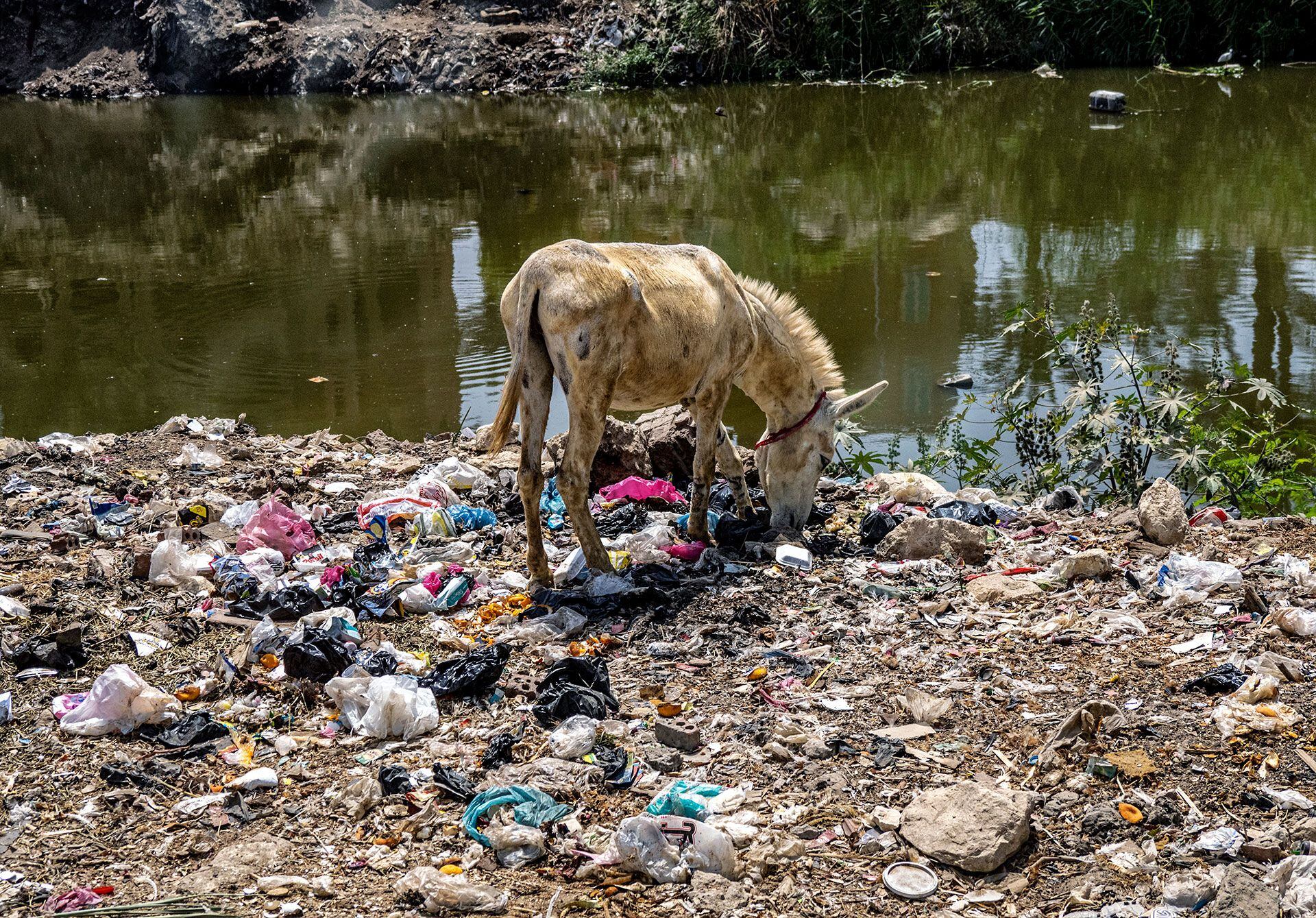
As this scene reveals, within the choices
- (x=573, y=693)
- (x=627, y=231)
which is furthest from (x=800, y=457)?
(x=627, y=231)

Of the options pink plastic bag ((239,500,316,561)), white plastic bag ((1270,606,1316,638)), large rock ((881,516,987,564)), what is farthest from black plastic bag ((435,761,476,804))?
white plastic bag ((1270,606,1316,638))

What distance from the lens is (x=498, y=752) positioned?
439 centimetres

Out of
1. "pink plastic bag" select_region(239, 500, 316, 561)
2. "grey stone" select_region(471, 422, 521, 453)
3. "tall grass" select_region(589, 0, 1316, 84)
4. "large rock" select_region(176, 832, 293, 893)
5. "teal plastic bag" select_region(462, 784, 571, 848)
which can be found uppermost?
"tall grass" select_region(589, 0, 1316, 84)

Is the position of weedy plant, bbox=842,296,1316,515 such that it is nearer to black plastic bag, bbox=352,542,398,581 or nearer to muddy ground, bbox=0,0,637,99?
black plastic bag, bbox=352,542,398,581

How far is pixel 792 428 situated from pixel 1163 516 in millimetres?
2042

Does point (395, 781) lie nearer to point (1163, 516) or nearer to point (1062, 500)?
point (1163, 516)

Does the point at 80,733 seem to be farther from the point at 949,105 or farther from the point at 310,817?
the point at 949,105

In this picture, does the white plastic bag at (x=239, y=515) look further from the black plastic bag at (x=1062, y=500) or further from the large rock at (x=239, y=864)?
the black plastic bag at (x=1062, y=500)

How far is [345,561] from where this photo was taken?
6289mm

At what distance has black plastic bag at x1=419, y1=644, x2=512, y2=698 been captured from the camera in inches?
190

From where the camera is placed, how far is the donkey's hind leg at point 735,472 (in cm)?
702

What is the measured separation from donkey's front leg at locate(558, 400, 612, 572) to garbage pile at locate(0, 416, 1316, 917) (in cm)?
10

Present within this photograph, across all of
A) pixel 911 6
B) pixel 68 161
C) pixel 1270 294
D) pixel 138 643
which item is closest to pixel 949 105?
pixel 911 6

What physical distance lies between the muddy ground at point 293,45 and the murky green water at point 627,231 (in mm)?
5057
